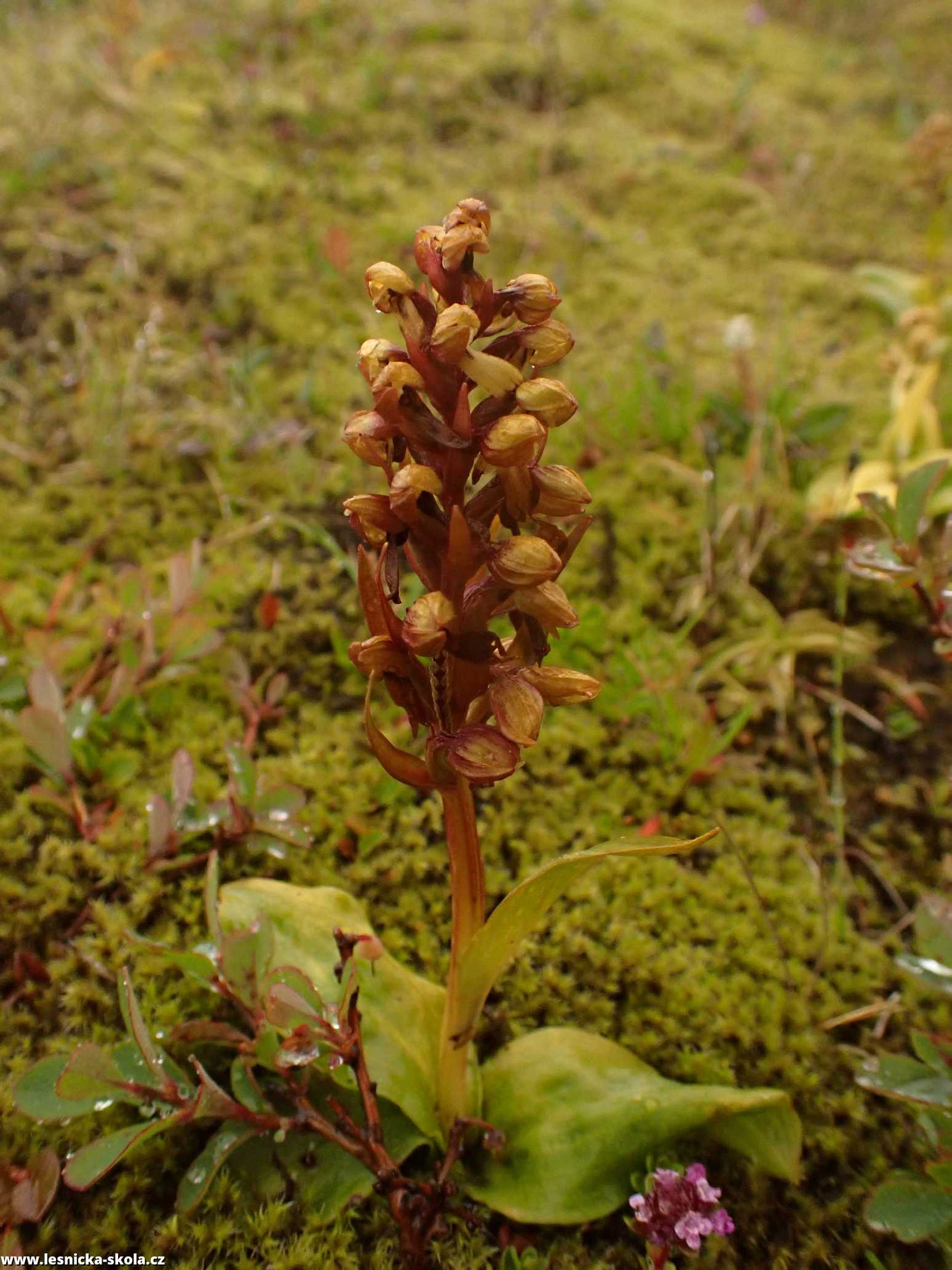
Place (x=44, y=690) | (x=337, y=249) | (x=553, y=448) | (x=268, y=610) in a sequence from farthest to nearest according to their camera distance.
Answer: (x=337, y=249), (x=553, y=448), (x=268, y=610), (x=44, y=690)

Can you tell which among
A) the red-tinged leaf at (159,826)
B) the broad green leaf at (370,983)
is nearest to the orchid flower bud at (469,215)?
the broad green leaf at (370,983)

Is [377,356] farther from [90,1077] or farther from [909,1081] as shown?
[909,1081]

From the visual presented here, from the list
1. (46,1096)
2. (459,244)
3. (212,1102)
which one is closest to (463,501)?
(459,244)

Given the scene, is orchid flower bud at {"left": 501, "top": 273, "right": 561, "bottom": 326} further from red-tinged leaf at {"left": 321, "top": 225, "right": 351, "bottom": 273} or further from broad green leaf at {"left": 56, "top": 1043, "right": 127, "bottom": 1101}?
red-tinged leaf at {"left": 321, "top": 225, "right": 351, "bottom": 273}

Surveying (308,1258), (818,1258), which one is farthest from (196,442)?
(818,1258)

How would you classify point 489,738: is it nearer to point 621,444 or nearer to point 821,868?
point 821,868

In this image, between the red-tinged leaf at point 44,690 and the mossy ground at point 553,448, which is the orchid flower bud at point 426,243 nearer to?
the mossy ground at point 553,448

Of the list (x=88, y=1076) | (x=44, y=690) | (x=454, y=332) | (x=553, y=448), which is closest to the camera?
(x=454, y=332)
